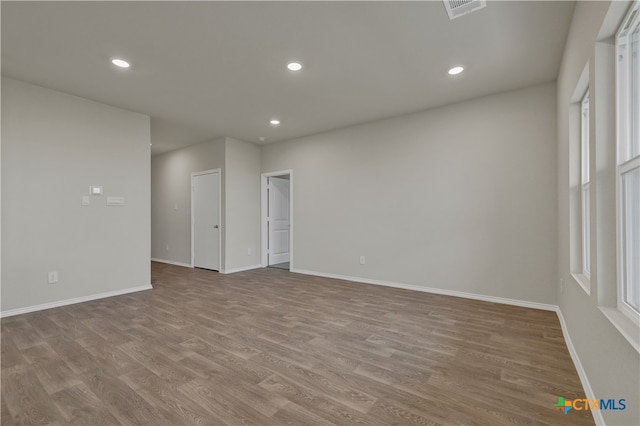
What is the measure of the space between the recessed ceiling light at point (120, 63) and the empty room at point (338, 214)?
2 cm

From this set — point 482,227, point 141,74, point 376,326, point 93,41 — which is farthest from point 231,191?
point 482,227

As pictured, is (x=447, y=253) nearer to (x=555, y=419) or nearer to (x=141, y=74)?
(x=555, y=419)

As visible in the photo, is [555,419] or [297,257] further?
[297,257]

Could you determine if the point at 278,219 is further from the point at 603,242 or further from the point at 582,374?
the point at 603,242

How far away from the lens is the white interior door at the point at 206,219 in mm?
5891

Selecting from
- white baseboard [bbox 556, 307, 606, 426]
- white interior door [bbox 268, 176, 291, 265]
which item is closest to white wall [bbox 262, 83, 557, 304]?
white baseboard [bbox 556, 307, 606, 426]

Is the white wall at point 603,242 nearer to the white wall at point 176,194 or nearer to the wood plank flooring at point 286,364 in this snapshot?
the wood plank flooring at point 286,364

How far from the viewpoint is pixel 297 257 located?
582cm

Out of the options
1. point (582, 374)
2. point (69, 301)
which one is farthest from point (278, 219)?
point (582, 374)

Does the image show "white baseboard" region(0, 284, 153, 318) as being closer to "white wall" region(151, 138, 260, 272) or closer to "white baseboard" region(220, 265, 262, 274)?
"white baseboard" region(220, 265, 262, 274)

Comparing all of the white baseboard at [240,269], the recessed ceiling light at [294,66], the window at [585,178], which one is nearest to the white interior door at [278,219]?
the white baseboard at [240,269]

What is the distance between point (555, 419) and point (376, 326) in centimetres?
153

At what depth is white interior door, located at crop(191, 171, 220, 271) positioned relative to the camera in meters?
5.89

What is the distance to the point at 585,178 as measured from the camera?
230cm
